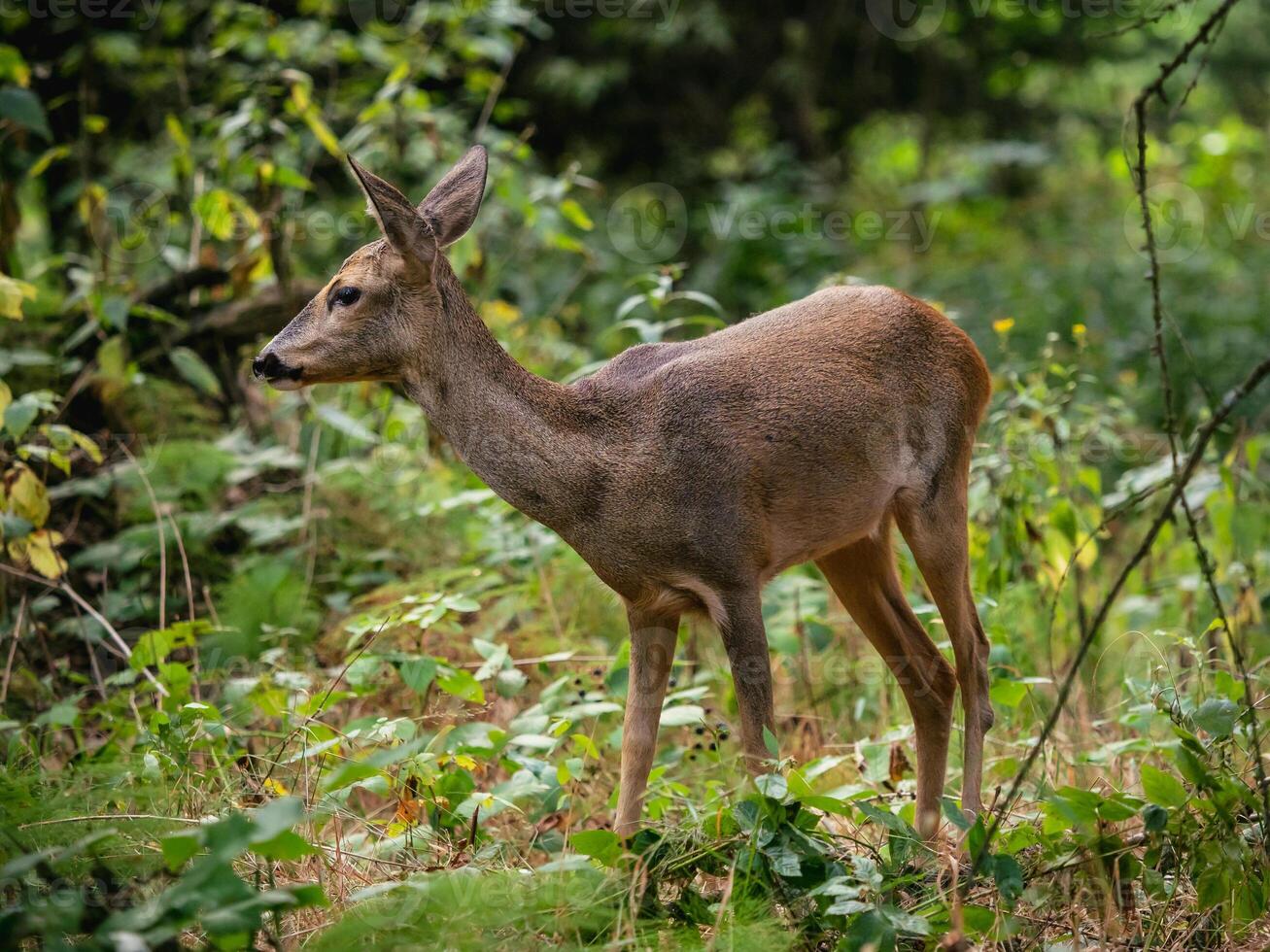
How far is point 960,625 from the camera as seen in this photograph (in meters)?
4.70

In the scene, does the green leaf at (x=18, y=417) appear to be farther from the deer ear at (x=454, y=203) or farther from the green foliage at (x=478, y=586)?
the deer ear at (x=454, y=203)

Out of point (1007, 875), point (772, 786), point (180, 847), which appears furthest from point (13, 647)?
point (1007, 875)

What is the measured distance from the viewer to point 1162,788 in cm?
364

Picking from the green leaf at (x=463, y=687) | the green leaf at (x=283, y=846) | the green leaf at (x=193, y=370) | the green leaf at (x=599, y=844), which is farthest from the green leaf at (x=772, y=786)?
the green leaf at (x=193, y=370)

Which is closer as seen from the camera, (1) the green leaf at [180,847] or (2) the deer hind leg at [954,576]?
(1) the green leaf at [180,847]

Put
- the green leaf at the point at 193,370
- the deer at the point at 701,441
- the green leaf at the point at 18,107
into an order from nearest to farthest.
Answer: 1. the deer at the point at 701,441
2. the green leaf at the point at 18,107
3. the green leaf at the point at 193,370

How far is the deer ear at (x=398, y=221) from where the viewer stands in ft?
12.7

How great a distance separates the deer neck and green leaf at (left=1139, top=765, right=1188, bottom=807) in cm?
173

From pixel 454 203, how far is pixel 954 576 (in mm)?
2076

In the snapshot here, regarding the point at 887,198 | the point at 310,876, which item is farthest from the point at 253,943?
the point at 887,198

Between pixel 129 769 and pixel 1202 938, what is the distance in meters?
3.16

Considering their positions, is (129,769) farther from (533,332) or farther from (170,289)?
(533,332)

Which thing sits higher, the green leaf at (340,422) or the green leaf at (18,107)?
the green leaf at (18,107)

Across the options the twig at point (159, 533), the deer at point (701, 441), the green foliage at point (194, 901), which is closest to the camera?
the green foliage at point (194, 901)
